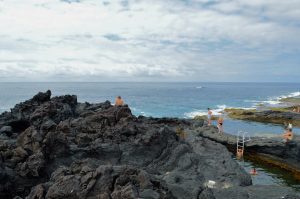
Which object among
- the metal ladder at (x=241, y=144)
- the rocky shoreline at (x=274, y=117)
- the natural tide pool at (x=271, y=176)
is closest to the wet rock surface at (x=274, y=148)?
the metal ladder at (x=241, y=144)

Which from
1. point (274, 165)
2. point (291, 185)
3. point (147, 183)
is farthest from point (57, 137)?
point (274, 165)

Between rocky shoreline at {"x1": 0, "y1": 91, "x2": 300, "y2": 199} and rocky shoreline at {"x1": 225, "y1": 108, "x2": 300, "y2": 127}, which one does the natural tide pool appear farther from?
rocky shoreline at {"x1": 225, "y1": 108, "x2": 300, "y2": 127}

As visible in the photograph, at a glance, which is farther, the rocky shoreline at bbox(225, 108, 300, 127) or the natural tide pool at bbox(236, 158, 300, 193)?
the rocky shoreline at bbox(225, 108, 300, 127)

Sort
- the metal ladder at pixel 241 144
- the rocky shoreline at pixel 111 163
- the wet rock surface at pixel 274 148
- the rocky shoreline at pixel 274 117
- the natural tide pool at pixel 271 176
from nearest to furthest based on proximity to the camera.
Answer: the rocky shoreline at pixel 111 163 < the natural tide pool at pixel 271 176 < the wet rock surface at pixel 274 148 < the metal ladder at pixel 241 144 < the rocky shoreline at pixel 274 117

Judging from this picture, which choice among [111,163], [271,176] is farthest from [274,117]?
[111,163]

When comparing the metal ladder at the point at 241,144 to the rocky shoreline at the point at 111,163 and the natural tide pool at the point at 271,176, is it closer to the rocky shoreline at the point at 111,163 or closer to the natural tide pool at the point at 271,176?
the natural tide pool at the point at 271,176

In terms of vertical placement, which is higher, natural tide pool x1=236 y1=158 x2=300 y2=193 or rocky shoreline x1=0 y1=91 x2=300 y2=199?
rocky shoreline x1=0 y1=91 x2=300 y2=199

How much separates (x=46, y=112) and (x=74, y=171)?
21919 mm

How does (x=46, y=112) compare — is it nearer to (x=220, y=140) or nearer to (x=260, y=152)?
(x=220, y=140)

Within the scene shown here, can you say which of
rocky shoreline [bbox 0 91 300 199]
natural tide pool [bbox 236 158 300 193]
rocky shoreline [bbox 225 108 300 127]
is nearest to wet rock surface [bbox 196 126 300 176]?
natural tide pool [bbox 236 158 300 193]

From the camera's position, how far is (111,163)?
89.0 feet

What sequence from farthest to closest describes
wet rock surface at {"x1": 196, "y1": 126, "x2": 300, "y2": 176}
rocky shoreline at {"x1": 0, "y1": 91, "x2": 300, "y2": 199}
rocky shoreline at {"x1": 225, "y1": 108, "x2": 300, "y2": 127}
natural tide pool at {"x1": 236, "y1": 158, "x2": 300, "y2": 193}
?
rocky shoreline at {"x1": 225, "y1": 108, "x2": 300, "y2": 127} < wet rock surface at {"x1": 196, "y1": 126, "x2": 300, "y2": 176} < natural tide pool at {"x1": 236, "y1": 158, "x2": 300, "y2": 193} < rocky shoreline at {"x1": 0, "y1": 91, "x2": 300, "y2": 199}

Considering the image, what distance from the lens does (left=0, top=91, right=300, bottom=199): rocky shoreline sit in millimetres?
15234

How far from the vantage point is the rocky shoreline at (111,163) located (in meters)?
15.2
